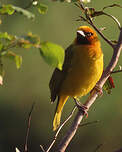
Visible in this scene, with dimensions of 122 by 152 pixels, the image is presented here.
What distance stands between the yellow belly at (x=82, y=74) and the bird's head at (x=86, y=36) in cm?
25

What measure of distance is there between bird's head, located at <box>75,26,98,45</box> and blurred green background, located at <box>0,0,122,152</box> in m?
10.0

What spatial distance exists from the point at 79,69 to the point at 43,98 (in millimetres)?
11968

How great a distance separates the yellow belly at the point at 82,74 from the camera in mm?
3924

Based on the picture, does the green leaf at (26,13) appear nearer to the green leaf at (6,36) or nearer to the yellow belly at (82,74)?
the green leaf at (6,36)

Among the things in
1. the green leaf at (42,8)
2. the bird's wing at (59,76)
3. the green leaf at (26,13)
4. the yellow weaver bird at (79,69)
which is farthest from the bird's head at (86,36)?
the green leaf at (26,13)

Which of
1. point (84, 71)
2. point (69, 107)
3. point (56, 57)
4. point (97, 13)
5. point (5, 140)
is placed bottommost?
point (5, 140)

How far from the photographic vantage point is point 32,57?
1633 centimetres

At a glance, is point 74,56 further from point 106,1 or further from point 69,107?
point 106,1

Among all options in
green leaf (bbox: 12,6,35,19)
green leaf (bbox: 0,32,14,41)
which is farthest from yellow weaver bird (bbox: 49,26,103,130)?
green leaf (bbox: 0,32,14,41)

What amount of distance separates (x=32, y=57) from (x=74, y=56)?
12.3 m

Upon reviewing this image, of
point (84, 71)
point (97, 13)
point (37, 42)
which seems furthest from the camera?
point (84, 71)

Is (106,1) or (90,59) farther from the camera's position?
(106,1)

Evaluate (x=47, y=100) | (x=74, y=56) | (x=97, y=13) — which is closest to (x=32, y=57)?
(x=47, y=100)

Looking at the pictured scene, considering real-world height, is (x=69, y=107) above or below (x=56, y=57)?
below
